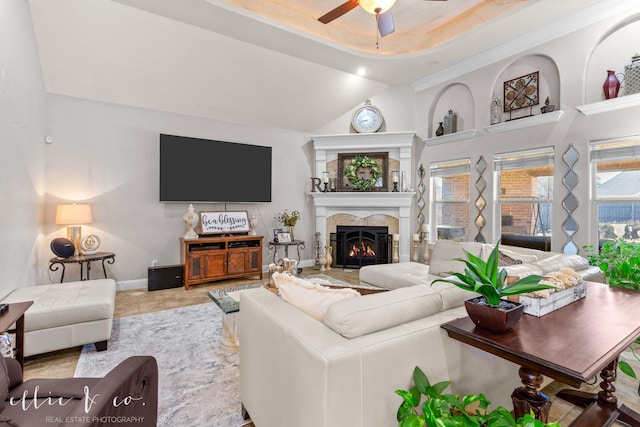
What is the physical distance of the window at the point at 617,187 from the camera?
3.27 meters

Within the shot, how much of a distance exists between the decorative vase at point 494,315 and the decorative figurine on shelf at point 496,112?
3.93m

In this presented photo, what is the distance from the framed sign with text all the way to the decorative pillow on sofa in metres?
3.55

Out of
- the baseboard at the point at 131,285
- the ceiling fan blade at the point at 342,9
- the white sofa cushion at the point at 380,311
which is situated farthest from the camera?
the baseboard at the point at 131,285

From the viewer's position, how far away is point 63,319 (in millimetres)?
2404

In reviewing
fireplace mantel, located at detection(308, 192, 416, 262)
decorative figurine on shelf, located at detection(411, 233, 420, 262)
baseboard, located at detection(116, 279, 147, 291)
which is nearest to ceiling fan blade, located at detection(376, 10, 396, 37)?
fireplace mantel, located at detection(308, 192, 416, 262)

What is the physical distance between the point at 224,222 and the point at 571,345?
4.65m

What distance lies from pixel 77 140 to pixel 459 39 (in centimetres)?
522

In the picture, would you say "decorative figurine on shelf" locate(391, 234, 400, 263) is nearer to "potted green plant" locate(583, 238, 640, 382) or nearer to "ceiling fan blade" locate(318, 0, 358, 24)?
"potted green plant" locate(583, 238, 640, 382)

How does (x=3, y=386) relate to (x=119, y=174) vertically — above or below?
below

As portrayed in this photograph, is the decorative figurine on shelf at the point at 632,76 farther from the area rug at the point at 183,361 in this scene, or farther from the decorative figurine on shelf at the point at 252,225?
the decorative figurine on shelf at the point at 252,225

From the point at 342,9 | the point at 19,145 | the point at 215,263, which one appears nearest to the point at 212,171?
the point at 215,263

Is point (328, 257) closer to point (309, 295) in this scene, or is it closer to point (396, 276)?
point (396, 276)

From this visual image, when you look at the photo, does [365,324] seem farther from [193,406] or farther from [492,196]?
[492,196]

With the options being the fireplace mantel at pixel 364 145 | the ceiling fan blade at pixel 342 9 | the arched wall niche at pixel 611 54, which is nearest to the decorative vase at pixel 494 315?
the ceiling fan blade at pixel 342 9
